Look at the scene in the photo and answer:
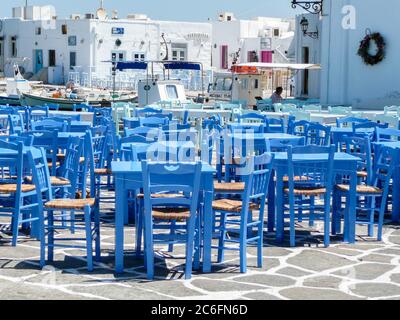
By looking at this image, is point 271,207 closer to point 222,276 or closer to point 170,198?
point 222,276

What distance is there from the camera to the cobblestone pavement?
7539 mm

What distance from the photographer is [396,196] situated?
11.4m

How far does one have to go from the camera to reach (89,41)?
5588cm

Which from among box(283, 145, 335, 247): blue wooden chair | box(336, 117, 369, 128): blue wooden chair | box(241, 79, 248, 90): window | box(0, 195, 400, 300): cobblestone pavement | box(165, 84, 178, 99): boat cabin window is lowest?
box(0, 195, 400, 300): cobblestone pavement

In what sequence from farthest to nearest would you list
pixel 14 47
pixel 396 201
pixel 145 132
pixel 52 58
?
pixel 14 47
pixel 52 58
pixel 145 132
pixel 396 201

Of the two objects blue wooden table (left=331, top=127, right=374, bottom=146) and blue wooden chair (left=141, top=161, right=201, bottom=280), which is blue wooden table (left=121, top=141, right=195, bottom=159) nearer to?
blue wooden chair (left=141, top=161, right=201, bottom=280)

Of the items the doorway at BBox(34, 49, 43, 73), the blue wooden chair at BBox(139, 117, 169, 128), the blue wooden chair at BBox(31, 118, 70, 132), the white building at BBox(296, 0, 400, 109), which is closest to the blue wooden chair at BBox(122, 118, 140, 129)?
the blue wooden chair at BBox(139, 117, 169, 128)

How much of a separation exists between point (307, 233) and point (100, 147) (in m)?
4.00

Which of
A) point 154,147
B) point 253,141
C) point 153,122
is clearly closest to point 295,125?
point 153,122

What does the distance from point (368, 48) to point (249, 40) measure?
108 feet

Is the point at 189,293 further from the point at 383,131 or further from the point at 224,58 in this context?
the point at 224,58

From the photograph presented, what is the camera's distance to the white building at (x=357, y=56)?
26.5m

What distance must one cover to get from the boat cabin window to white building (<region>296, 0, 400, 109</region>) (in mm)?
4895
